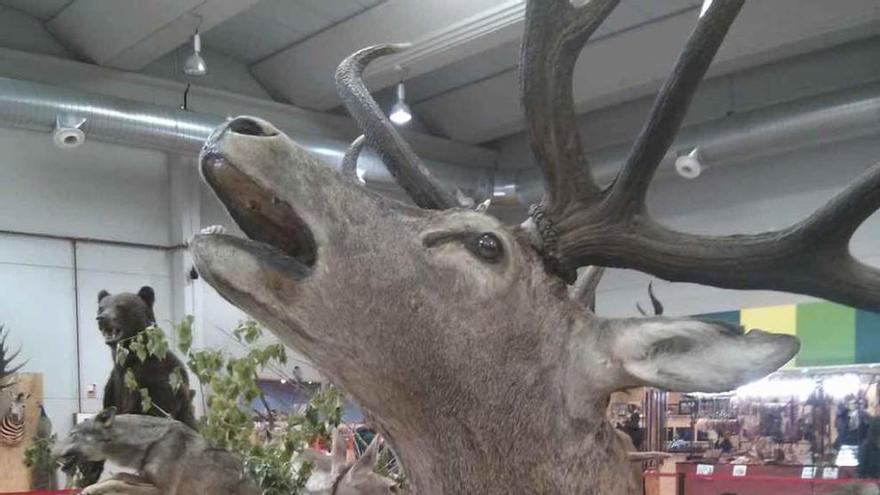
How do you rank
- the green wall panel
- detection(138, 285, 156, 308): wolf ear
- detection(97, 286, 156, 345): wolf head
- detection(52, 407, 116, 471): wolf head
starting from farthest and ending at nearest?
1. the green wall panel
2. detection(138, 285, 156, 308): wolf ear
3. detection(97, 286, 156, 345): wolf head
4. detection(52, 407, 116, 471): wolf head

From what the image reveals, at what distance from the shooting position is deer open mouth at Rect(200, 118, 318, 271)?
57.6 inches

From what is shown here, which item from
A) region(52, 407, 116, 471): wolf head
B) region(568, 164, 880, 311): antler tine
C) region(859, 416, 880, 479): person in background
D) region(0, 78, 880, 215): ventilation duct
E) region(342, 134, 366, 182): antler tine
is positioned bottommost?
region(859, 416, 880, 479): person in background

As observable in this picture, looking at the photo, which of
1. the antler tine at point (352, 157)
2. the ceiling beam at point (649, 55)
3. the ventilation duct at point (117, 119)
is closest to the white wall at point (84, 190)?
the ventilation duct at point (117, 119)

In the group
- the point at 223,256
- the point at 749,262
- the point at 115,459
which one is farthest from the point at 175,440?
the point at 749,262

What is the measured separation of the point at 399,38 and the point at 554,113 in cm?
617

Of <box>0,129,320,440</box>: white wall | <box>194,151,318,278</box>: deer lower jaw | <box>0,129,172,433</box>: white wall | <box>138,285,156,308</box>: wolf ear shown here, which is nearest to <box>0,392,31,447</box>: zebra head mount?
<box>0,129,320,440</box>: white wall

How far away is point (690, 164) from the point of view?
8.03 m

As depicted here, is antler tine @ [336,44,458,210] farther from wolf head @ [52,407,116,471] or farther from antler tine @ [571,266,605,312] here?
wolf head @ [52,407,116,471]

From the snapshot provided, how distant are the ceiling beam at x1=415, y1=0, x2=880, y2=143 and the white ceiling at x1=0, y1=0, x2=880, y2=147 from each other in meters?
0.01

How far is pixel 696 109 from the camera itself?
9039mm

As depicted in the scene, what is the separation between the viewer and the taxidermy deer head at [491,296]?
147 centimetres

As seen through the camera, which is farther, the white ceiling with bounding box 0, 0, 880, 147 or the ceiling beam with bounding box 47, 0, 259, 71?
the white ceiling with bounding box 0, 0, 880, 147

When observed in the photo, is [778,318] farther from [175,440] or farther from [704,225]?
[175,440]

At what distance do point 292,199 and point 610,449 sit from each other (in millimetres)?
622
